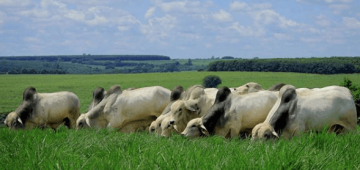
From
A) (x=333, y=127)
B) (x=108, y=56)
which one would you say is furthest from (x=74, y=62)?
(x=333, y=127)

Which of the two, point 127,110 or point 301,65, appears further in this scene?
point 301,65

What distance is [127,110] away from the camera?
1439cm

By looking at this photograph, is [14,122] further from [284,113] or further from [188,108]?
[284,113]

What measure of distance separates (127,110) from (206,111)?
2901 mm

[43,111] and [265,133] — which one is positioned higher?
[265,133]

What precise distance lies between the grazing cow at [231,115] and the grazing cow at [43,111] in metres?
6.05

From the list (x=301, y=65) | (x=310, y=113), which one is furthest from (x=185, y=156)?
(x=301, y=65)

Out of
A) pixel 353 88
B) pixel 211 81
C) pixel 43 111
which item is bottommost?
pixel 211 81

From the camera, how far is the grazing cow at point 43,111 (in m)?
14.8

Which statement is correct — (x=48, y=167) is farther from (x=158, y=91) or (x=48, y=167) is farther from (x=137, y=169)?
(x=158, y=91)

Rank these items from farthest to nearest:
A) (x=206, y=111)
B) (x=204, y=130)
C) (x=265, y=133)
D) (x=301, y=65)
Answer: (x=301, y=65) < (x=206, y=111) < (x=204, y=130) < (x=265, y=133)

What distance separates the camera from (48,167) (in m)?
5.75

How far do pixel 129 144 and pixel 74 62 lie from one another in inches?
2937

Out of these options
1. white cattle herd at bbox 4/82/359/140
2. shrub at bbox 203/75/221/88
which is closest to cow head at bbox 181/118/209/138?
white cattle herd at bbox 4/82/359/140
